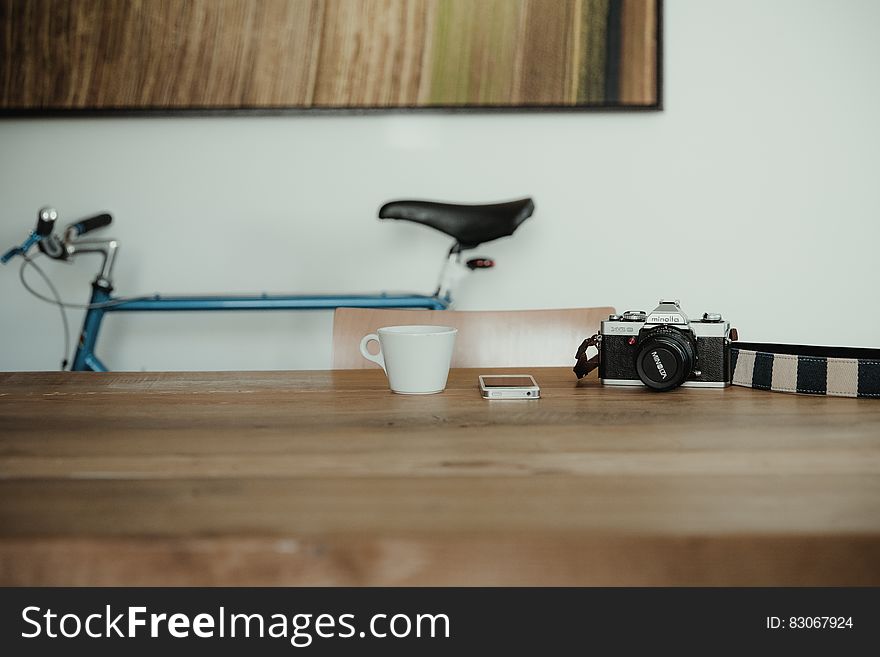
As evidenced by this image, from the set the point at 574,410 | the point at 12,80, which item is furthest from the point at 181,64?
the point at 574,410

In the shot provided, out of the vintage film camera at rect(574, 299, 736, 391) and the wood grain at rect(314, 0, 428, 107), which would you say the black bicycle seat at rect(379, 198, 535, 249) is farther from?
the vintage film camera at rect(574, 299, 736, 391)

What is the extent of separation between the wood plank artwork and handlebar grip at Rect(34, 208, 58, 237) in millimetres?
383

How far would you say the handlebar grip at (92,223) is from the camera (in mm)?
1708

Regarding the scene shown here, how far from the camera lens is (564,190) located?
1905 mm

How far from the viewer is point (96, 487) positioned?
1.31 ft

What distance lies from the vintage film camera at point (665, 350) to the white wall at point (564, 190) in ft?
3.77

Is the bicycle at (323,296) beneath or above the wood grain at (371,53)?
beneath

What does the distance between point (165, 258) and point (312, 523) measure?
5.71ft

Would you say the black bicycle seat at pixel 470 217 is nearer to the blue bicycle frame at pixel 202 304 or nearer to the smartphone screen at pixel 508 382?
the blue bicycle frame at pixel 202 304

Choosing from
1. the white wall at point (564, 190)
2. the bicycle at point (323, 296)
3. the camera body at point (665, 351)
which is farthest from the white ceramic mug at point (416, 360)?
the white wall at point (564, 190)

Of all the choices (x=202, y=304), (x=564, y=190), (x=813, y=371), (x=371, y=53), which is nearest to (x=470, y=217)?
(x=564, y=190)
